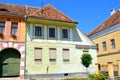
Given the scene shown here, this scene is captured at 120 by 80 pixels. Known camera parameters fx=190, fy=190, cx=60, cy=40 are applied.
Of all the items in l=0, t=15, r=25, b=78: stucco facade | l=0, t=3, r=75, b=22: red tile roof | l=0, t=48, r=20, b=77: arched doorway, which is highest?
l=0, t=3, r=75, b=22: red tile roof

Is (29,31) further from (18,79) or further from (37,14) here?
(18,79)

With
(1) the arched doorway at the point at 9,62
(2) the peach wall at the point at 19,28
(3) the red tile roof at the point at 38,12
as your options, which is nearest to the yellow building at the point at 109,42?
(3) the red tile roof at the point at 38,12

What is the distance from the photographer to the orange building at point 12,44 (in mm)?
22891

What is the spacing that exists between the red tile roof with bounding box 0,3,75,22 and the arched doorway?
480cm

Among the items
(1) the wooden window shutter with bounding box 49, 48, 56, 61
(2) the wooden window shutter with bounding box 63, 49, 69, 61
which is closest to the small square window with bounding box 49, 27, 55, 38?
(1) the wooden window shutter with bounding box 49, 48, 56, 61

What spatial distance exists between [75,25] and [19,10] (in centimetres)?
809

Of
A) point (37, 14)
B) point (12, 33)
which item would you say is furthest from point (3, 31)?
point (37, 14)

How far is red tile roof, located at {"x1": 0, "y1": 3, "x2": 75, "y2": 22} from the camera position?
81.4 ft

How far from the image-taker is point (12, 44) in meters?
23.1

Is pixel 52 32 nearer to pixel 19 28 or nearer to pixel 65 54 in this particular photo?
pixel 65 54

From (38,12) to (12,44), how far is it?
224 inches

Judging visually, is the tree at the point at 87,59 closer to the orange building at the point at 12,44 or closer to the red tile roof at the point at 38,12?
the red tile roof at the point at 38,12

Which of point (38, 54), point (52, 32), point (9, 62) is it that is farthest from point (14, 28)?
point (52, 32)

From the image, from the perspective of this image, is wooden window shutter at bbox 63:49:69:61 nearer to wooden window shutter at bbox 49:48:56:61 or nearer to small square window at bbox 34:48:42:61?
wooden window shutter at bbox 49:48:56:61
